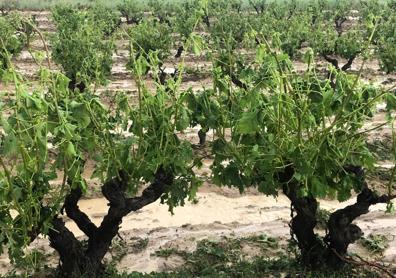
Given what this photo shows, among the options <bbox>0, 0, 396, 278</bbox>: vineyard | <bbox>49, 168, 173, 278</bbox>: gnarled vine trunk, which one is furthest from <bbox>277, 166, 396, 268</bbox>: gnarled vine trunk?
<bbox>49, 168, 173, 278</bbox>: gnarled vine trunk

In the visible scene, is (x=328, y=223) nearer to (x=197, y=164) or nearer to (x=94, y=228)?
(x=197, y=164)

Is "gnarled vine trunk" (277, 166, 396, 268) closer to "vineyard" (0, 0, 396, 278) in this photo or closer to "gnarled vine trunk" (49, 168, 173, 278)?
"vineyard" (0, 0, 396, 278)

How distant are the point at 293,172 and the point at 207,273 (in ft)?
A: 6.19

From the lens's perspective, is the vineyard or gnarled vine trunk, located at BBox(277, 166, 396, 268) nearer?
the vineyard

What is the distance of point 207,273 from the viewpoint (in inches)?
281

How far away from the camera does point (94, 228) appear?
6.83m

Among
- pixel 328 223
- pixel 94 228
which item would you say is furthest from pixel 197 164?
pixel 328 223

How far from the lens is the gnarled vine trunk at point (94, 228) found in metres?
6.39

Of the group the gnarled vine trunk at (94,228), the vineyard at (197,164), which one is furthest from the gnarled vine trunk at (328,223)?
the gnarled vine trunk at (94,228)

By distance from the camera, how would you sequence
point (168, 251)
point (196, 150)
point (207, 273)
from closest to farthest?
point (207, 273), point (168, 251), point (196, 150)

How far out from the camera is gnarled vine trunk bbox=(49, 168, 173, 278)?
6.39 m

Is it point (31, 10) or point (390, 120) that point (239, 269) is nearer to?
point (390, 120)

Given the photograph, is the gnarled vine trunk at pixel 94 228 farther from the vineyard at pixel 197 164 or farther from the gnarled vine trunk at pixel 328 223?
the gnarled vine trunk at pixel 328 223

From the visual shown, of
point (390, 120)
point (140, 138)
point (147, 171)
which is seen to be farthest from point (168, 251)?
point (390, 120)
